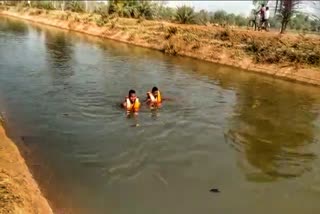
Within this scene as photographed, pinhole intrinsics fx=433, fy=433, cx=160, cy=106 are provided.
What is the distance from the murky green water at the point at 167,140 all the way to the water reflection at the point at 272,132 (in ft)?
0.12

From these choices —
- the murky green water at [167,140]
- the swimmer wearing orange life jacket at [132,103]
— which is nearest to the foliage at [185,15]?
the murky green water at [167,140]

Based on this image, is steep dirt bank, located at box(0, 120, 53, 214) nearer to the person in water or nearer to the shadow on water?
the person in water

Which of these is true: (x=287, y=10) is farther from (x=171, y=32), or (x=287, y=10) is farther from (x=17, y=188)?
(x=17, y=188)

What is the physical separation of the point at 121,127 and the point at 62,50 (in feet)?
64.7

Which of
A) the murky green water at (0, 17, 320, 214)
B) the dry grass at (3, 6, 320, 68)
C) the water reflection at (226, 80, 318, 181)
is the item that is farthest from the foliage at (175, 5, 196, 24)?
the water reflection at (226, 80, 318, 181)

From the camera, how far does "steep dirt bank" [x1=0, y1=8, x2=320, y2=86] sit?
1030 inches

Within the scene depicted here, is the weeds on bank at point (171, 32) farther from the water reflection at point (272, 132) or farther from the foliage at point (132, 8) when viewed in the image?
the water reflection at point (272, 132)

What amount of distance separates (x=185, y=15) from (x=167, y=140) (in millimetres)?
27587

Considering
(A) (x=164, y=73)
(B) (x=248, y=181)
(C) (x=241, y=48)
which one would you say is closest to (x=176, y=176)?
(B) (x=248, y=181)

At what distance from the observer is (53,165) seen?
10945 mm

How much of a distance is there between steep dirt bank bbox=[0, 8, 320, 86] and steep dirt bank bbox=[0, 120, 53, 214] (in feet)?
62.5

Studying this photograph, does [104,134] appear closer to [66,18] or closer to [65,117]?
[65,117]

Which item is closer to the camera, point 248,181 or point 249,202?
point 249,202

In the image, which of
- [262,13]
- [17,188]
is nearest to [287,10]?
[262,13]
